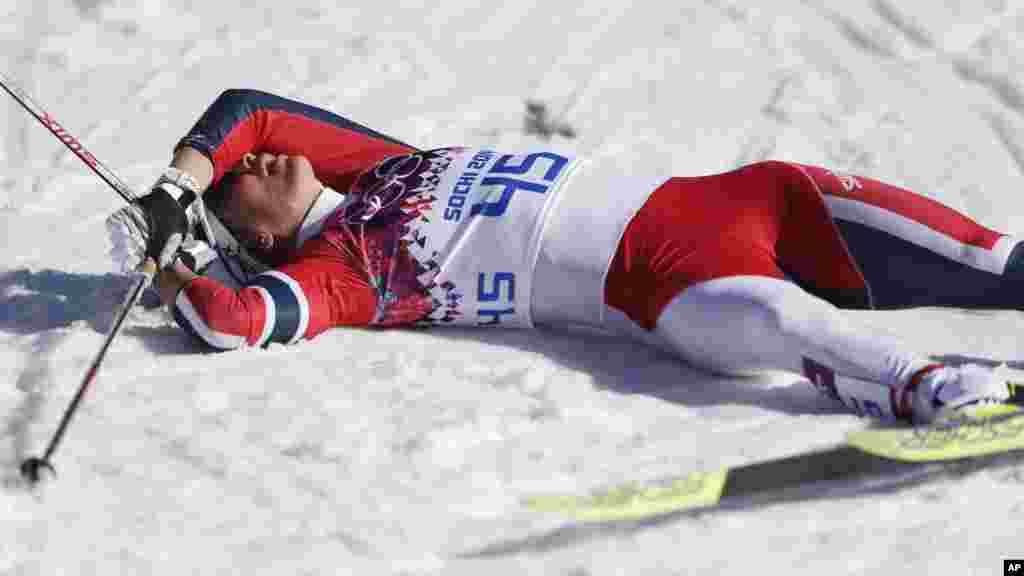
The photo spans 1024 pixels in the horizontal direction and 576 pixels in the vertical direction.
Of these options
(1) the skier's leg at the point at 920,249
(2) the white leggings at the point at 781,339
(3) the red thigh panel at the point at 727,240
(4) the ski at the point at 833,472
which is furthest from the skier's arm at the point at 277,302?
(1) the skier's leg at the point at 920,249

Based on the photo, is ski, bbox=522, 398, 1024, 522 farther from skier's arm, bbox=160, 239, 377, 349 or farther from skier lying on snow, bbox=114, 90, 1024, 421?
skier's arm, bbox=160, 239, 377, 349

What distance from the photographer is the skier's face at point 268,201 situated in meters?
3.16

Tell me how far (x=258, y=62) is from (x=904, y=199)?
91.2 inches

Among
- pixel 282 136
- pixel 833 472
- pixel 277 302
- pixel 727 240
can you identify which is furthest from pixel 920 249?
pixel 282 136

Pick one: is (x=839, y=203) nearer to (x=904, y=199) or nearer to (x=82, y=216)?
(x=904, y=199)

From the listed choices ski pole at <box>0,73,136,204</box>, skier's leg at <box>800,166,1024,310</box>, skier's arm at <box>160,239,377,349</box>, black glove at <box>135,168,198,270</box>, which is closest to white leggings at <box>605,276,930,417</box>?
skier's leg at <box>800,166,1024,310</box>

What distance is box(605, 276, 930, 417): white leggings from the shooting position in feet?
8.27

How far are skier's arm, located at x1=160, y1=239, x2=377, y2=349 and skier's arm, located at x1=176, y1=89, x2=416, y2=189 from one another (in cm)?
31

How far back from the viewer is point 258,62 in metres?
4.47

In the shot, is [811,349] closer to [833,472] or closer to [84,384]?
[833,472]

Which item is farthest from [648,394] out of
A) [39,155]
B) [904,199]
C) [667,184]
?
[39,155]

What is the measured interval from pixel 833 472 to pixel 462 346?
876 mm

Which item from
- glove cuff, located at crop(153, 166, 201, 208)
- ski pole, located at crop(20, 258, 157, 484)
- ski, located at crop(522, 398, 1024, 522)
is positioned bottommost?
ski pole, located at crop(20, 258, 157, 484)

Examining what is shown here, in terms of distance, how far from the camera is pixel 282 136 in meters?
3.32
